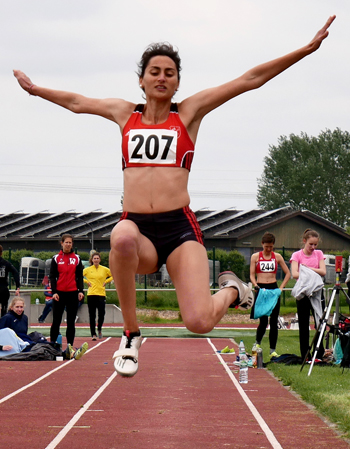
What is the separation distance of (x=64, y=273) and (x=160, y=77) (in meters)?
7.78

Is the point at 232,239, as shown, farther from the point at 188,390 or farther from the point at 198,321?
the point at 198,321

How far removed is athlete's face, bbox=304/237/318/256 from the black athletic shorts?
580cm

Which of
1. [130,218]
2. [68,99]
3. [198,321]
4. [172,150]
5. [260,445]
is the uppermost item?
[68,99]

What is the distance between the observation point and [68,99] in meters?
5.12

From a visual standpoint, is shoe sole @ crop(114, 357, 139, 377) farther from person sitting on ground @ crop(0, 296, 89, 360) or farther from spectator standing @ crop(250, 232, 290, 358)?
person sitting on ground @ crop(0, 296, 89, 360)

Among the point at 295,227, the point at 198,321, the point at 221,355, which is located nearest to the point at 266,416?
the point at 198,321

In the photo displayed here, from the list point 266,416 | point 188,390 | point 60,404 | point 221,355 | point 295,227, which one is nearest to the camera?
point 266,416

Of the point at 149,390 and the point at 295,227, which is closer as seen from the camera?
the point at 149,390

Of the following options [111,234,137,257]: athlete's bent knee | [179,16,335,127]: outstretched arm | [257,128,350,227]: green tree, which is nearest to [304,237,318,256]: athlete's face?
[179,16,335,127]: outstretched arm

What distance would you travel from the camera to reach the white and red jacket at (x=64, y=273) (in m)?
12.2

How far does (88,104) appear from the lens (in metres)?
5.05

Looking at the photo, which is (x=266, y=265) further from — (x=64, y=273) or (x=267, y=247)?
(x=64, y=273)

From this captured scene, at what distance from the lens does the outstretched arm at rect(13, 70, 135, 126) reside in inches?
196

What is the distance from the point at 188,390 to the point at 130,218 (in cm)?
474
